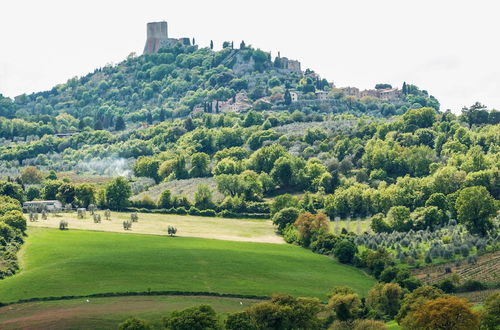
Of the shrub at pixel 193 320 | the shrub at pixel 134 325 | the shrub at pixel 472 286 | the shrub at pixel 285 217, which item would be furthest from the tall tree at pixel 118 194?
the shrub at pixel 134 325

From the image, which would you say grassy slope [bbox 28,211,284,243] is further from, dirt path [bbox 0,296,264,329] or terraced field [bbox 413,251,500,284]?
dirt path [bbox 0,296,264,329]

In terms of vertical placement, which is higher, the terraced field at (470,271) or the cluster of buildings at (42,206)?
the cluster of buildings at (42,206)

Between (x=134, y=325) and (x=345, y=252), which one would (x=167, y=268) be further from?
(x=134, y=325)

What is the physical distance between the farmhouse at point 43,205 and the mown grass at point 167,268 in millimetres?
28134

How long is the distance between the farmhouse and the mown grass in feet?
92.3

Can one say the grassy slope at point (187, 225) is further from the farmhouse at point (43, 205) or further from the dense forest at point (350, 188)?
the farmhouse at point (43, 205)

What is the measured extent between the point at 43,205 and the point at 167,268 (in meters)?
53.7

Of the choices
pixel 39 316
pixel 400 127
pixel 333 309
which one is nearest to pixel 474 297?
pixel 333 309

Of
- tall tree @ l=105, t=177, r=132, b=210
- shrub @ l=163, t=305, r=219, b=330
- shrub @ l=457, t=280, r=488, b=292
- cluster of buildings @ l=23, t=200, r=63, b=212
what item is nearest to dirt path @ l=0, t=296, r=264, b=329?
shrub @ l=163, t=305, r=219, b=330

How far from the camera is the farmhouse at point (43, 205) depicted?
5630 inches

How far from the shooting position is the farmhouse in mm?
143000

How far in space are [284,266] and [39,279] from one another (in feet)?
84.7

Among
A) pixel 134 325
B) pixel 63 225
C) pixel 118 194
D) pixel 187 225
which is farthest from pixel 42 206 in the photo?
pixel 134 325

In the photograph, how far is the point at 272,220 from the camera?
133m
